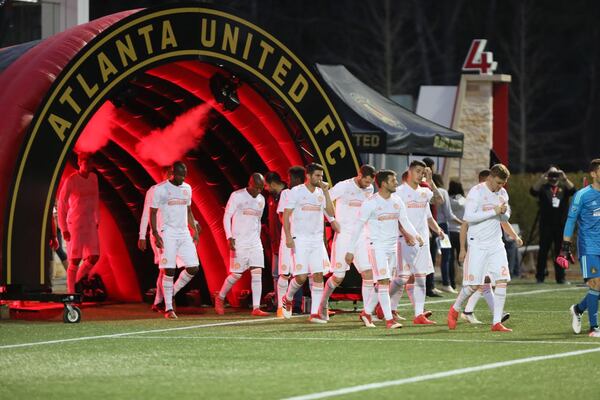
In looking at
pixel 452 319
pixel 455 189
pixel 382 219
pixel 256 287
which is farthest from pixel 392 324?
pixel 455 189

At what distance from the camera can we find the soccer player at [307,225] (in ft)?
58.8

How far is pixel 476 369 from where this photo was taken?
12.3 m

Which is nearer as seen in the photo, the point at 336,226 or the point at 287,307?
the point at 336,226

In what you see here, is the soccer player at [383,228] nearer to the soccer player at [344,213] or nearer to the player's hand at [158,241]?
the soccer player at [344,213]

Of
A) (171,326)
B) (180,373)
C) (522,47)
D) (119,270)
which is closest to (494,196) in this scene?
(171,326)

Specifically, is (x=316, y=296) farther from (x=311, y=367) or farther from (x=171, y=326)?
(x=311, y=367)

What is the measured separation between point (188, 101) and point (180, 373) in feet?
26.2

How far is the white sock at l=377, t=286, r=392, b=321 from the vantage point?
1661cm

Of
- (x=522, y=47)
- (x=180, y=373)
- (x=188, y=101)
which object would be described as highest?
(x=522, y=47)

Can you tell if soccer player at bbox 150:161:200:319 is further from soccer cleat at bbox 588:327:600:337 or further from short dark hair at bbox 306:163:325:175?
soccer cleat at bbox 588:327:600:337

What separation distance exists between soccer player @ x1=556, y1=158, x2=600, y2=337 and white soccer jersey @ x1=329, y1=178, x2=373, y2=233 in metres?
3.37

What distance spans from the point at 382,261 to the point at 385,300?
0.47 meters

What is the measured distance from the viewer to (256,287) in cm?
1911

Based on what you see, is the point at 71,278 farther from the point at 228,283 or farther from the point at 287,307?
the point at 287,307
